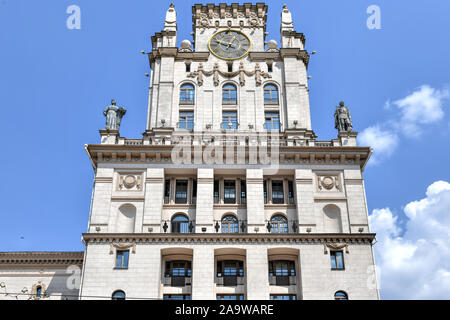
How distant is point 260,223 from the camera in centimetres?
4472

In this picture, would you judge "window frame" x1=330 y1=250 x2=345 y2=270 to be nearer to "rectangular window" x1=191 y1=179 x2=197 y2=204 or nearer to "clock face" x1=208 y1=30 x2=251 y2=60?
"rectangular window" x1=191 y1=179 x2=197 y2=204

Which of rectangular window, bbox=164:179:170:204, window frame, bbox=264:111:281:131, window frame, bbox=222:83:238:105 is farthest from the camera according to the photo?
window frame, bbox=222:83:238:105

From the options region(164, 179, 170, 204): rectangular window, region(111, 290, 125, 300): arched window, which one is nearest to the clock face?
region(164, 179, 170, 204): rectangular window

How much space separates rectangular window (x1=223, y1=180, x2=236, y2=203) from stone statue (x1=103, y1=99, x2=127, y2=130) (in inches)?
425

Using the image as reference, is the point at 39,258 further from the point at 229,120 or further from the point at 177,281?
the point at 229,120

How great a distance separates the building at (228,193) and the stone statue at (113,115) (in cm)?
14

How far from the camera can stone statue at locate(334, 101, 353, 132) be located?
162 ft

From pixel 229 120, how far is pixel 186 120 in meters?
3.95

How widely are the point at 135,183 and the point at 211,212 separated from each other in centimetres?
677

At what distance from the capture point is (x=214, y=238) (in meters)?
43.5

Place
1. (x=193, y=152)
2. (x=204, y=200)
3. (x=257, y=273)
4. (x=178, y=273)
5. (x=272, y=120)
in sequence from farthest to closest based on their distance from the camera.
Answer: (x=272, y=120) < (x=193, y=152) < (x=204, y=200) < (x=178, y=273) < (x=257, y=273)

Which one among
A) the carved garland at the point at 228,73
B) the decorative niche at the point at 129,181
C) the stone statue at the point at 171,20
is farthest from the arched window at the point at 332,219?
the stone statue at the point at 171,20

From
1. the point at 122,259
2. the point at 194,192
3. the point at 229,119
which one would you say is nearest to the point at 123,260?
the point at 122,259
